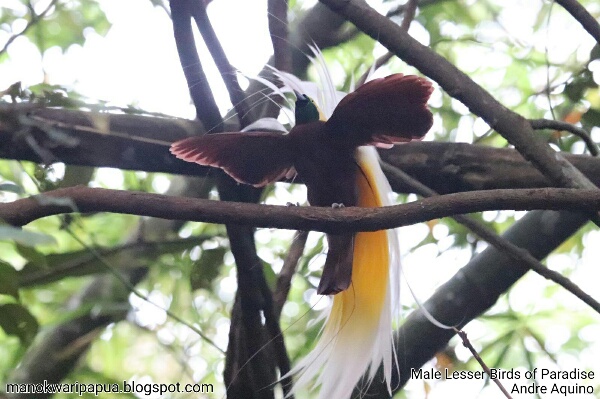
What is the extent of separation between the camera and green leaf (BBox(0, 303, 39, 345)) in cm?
86

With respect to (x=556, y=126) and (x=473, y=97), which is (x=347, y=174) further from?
(x=556, y=126)

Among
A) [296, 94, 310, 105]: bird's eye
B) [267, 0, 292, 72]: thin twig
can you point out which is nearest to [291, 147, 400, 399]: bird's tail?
[296, 94, 310, 105]: bird's eye

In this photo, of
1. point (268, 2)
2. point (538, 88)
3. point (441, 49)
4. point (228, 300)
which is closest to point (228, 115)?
point (268, 2)

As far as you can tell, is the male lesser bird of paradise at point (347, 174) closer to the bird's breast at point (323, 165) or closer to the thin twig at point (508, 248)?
the bird's breast at point (323, 165)

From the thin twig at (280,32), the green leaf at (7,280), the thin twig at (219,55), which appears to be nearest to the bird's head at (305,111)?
the thin twig at (219,55)

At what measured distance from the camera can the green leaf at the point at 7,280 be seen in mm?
817

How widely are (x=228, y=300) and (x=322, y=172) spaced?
0.68 metres

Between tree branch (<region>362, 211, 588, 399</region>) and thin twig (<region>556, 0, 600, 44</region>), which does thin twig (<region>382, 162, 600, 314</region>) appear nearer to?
tree branch (<region>362, 211, 588, 399</region>)

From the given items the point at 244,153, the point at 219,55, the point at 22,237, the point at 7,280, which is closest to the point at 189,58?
the point at 219,55

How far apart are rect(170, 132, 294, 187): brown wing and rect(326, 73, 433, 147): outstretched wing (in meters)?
0.09

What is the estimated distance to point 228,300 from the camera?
4.89 ft

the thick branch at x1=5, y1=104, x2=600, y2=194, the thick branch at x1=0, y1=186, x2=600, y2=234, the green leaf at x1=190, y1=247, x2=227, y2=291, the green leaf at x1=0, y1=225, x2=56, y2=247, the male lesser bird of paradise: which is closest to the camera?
the green leaf at x1=0, y1=225, x2=56, y2=247

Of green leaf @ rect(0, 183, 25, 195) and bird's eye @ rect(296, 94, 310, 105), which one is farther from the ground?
bird's eye @ rect(296, 94, 310, 105)

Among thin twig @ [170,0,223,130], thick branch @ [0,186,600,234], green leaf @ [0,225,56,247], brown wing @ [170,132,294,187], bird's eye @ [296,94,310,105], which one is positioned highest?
thin twig @ [170,0,223,130]
